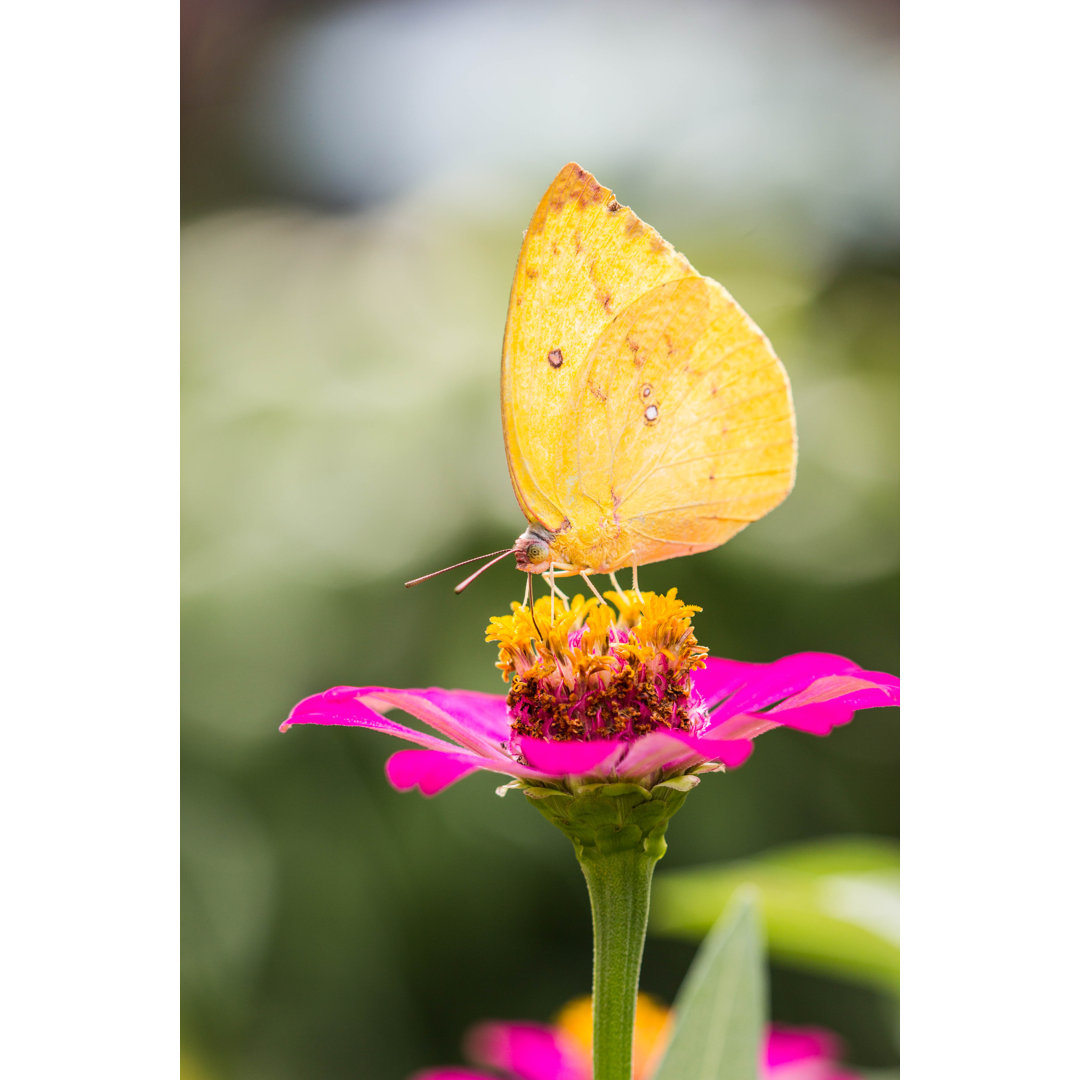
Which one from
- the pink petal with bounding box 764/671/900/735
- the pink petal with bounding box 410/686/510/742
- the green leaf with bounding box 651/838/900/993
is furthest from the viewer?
the green leaf with bounding box 651/838/900/993

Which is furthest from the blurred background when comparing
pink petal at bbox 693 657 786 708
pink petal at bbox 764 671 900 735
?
pink petal at bbox 764 671 900 735

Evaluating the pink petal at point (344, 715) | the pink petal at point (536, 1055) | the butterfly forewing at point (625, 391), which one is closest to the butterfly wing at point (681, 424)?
the butterfly forewing at point (625, 391)

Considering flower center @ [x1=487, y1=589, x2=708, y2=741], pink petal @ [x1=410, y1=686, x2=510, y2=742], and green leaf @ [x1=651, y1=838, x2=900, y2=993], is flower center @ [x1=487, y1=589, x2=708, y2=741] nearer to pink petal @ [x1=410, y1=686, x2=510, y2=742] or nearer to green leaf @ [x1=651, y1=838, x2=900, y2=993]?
pink petal @ [x1=410, y1=686, x2=510, y2=742]

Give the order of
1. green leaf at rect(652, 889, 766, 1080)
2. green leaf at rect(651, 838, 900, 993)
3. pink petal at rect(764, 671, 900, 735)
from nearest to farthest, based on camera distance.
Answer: green leaf at rect(652, 889, 766, 1080) < pink petal at rect(764, 671, 900, 735) < green leaf at rect(651, 838, 900, 993)

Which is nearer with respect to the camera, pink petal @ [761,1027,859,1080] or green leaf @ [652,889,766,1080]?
green leaf @ [652,889,766,1080]

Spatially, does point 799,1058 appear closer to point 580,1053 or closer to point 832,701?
point 580,1053

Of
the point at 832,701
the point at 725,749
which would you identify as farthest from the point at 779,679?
the point at 725,749
